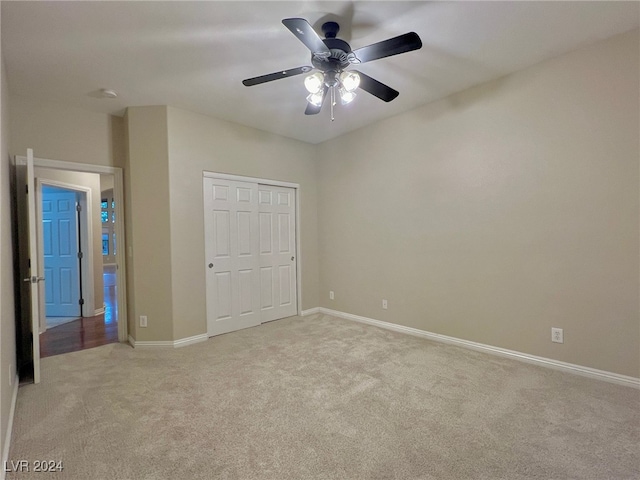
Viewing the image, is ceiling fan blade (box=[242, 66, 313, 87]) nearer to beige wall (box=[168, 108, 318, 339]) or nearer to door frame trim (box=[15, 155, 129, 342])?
beige wall (box=[168, 108, 318, 339])

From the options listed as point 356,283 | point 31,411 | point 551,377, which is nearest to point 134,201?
point 31,411

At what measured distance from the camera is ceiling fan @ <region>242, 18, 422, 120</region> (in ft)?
5.70

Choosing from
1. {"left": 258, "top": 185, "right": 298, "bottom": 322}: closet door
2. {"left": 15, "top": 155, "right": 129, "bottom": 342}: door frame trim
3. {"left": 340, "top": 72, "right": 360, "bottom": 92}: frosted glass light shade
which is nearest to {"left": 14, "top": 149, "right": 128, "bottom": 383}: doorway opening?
{"left": 15, "top": 155, "right": 129, "bottom": 342}: door frame trim

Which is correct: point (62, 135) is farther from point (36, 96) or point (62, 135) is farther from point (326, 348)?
point (326, 348)

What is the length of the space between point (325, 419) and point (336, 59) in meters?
2.43

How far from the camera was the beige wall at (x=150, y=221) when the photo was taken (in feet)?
10.8

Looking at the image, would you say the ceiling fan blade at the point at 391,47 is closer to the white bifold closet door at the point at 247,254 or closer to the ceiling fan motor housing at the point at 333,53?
the ceiling fan motor housing at the point at 333,53

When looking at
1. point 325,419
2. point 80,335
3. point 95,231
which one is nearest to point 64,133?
point 95,231

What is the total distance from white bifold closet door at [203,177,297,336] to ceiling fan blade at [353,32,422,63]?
8.14ft

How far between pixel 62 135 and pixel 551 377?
5271 millimetres

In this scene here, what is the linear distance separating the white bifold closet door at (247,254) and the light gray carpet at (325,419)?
0.90m

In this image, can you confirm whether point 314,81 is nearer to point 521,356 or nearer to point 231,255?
point 231,255

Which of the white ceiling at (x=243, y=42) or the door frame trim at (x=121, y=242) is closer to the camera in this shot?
the white ceiling at (x=243, y=42)

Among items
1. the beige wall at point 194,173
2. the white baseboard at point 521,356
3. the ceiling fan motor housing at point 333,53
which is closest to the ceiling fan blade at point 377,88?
the ceiling fan motor housing at point 333,53
